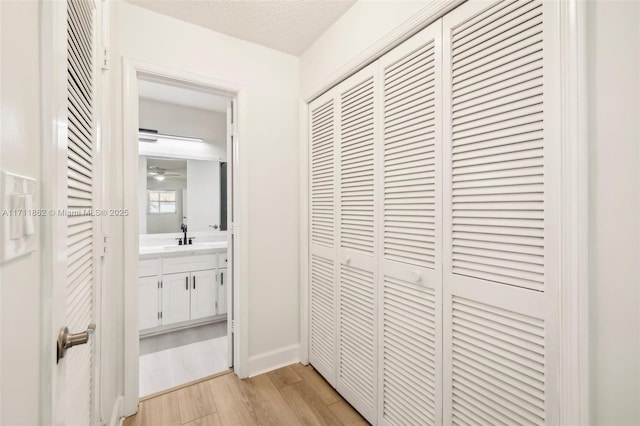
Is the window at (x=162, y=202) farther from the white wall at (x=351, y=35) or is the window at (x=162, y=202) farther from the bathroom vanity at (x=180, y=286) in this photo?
the white wall at (x=351, y=35)

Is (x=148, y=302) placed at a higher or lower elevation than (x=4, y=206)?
lower

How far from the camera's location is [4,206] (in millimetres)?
408

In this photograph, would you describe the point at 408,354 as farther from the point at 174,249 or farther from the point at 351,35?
the point at 174,249

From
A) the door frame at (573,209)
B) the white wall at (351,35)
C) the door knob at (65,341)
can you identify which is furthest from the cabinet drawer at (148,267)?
the door frame at (573,209)

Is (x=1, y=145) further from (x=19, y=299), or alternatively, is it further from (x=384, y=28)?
(x=384, y=28)

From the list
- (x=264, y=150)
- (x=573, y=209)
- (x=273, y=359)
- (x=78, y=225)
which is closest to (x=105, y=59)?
(x=78, y=225)

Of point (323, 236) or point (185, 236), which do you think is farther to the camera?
point (185, 236)

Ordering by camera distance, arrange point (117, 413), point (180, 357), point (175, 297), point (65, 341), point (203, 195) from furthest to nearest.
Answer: point (203, 195)
point (175, 297)
point (180, 357)
point (117, 413)
point (65, 341)

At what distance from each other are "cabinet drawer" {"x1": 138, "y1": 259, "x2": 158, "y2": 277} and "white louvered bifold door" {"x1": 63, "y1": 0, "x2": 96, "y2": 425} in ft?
5.89

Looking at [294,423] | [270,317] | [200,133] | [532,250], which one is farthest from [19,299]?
[200,133]

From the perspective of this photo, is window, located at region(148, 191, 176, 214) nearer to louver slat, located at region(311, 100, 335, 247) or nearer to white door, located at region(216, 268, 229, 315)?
white door, located at region(216, 268, 229, 315)

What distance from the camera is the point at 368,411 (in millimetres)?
1670

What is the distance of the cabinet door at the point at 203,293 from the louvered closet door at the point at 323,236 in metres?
1.48

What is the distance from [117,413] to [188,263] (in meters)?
1.57
